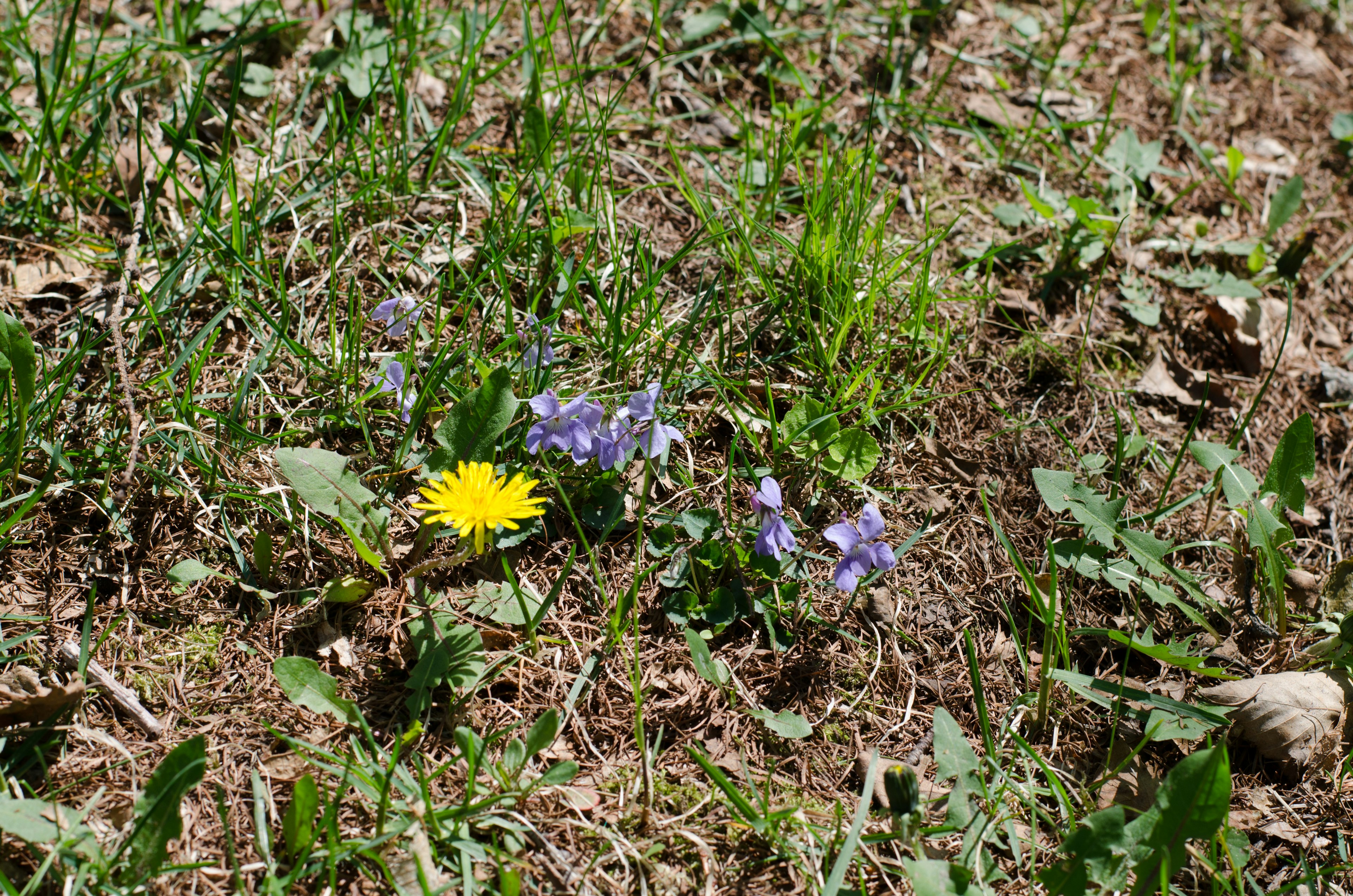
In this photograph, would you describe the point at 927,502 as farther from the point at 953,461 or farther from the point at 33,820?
the point at 33,820

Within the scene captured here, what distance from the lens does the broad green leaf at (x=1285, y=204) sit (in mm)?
3182

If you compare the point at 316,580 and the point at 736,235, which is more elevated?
the point at 736,235

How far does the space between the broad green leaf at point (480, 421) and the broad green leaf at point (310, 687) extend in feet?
1.61

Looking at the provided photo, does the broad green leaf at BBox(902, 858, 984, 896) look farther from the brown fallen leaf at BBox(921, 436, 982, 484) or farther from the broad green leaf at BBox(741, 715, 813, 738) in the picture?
the brown fallen leaf at BBox(921, 436, 982, 484)

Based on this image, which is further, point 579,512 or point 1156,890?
point 579,512

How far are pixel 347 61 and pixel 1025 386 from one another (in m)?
2.32

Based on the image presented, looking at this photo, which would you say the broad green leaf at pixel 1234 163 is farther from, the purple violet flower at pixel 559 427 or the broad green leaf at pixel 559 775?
the broad green leaf at pixel 559 775

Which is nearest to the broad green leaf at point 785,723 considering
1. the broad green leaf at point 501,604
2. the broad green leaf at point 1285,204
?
the broad green leaf at point 501,604

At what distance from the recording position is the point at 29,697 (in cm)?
175

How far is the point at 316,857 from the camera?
1.68 meters

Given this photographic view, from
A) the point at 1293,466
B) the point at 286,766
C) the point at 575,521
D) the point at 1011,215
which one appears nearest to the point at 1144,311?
the point at 1011,215

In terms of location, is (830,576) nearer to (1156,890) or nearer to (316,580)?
(1156,890)

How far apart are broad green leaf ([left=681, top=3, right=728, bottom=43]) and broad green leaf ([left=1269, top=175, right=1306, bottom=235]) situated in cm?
200

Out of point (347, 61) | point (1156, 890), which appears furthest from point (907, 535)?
point (347, 61)
